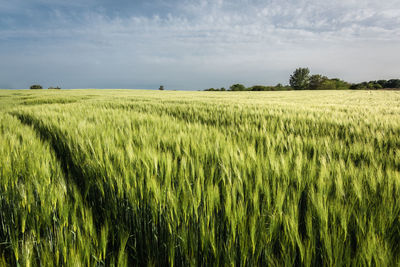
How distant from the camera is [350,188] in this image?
818 millimetres

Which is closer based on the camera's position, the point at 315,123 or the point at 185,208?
the point at 185,208

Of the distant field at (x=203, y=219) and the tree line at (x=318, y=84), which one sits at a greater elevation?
the tree line at (x=318, y=84)

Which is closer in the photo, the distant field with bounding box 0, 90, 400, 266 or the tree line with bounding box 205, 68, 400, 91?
the distant field with bounding box 0, 90, 400, 266

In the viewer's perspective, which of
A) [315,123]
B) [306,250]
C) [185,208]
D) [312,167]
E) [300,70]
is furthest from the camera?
[300,70]

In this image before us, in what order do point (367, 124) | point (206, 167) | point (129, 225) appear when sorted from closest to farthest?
point (129, 225) → point (206, 167) → point (367, 124)

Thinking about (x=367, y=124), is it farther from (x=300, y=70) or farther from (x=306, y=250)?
(x=300, y=70)

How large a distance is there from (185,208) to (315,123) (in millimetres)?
2476

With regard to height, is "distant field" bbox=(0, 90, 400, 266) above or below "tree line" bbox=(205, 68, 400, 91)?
below

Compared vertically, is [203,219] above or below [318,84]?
below

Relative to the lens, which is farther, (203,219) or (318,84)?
(318,84)

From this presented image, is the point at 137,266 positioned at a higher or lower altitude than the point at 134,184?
lower

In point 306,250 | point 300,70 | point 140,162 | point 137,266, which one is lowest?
point 137,266

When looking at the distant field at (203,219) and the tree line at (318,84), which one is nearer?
the distant field at (203,219)

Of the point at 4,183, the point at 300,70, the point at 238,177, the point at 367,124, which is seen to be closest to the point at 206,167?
the point at 238,177
